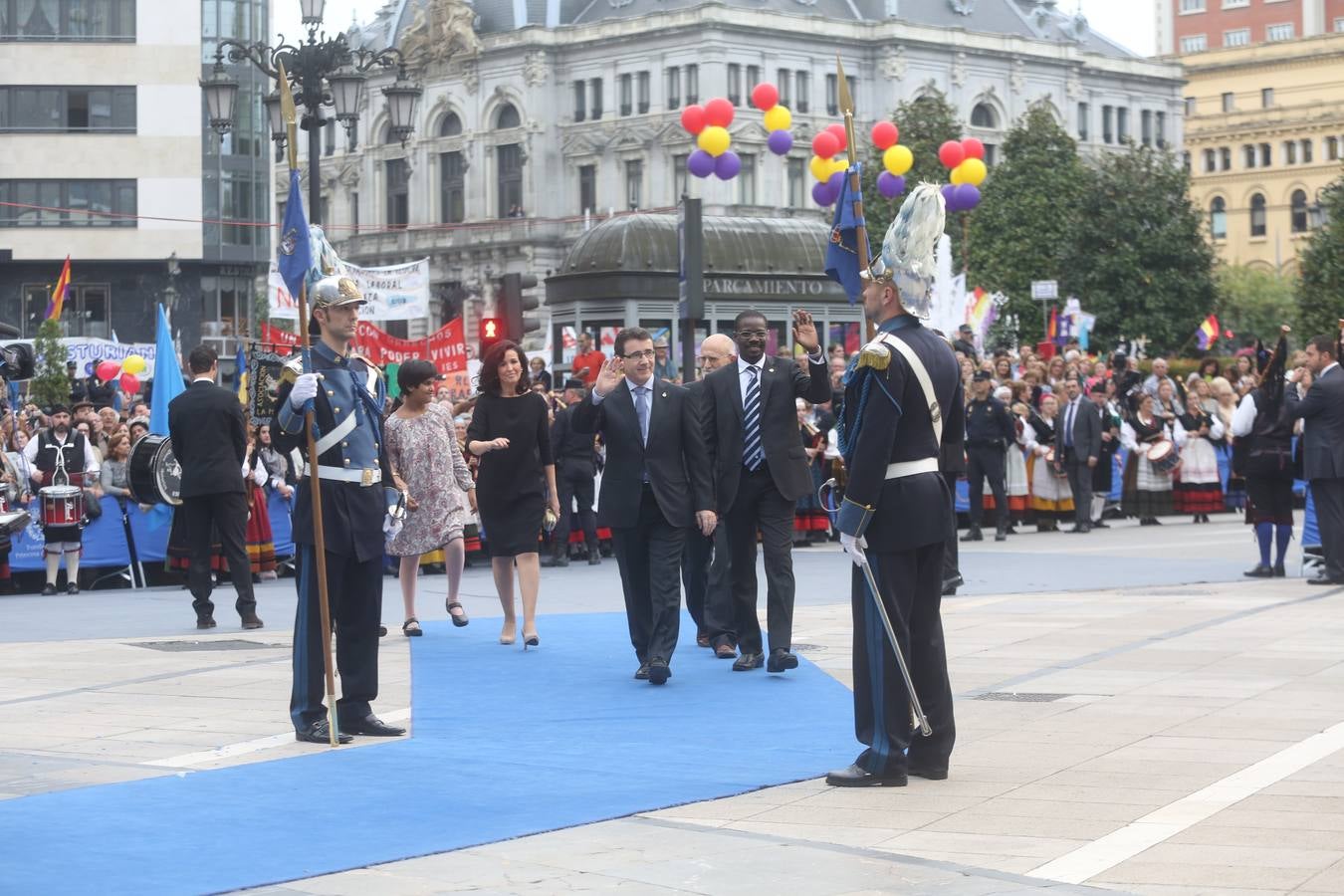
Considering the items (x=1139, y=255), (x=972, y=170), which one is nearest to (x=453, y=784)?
(x=972, y=170)

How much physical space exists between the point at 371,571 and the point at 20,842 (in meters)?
2.97

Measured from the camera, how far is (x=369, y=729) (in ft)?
34.8

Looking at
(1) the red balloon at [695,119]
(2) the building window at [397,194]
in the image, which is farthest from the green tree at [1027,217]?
(1) the red balloon at [695,119]

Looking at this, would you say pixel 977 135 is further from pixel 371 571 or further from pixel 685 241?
pixel 371 571

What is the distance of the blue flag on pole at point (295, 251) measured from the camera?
10.5 metres

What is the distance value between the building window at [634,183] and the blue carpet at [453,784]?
86.2 m

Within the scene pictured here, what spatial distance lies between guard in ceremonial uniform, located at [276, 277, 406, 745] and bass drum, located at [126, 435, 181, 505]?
912cm

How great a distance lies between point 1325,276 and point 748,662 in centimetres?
4842

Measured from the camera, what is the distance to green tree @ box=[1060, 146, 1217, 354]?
73750mm

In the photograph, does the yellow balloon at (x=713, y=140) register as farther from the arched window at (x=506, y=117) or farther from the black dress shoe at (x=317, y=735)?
the arched window at (x=506, y=117)

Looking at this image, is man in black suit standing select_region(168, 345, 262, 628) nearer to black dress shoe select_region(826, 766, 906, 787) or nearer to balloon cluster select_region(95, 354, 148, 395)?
black dress shoe select_region(826, 766, 906, 787)

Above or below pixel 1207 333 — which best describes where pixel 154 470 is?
below

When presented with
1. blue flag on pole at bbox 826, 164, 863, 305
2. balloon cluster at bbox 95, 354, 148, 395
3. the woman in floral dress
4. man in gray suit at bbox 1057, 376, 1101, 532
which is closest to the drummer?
the woman in floral dress

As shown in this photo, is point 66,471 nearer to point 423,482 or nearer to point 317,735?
point 423,482
